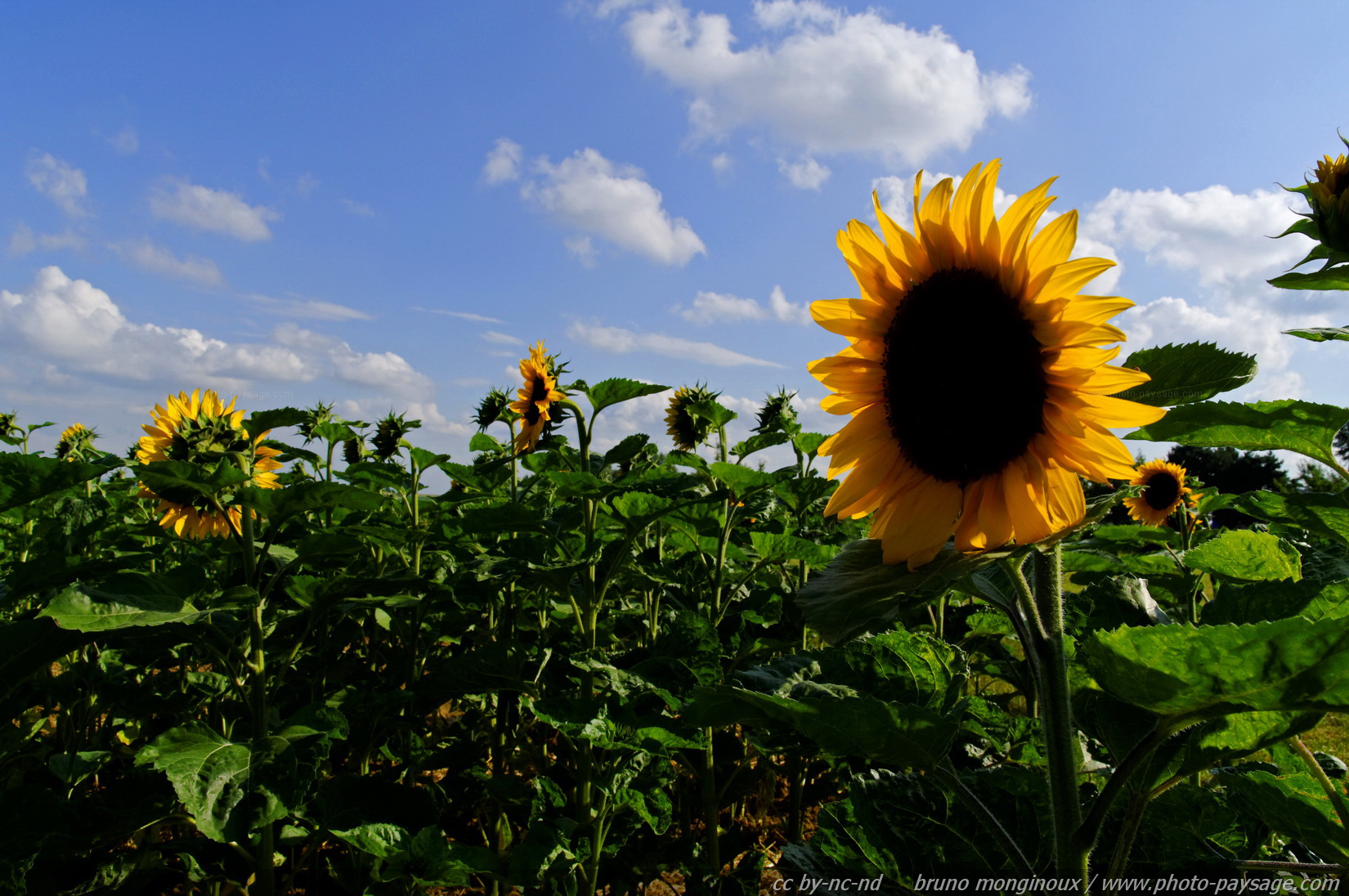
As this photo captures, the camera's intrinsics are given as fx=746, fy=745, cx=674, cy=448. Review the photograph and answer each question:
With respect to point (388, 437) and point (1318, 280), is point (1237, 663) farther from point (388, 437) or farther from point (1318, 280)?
point (388, 437)

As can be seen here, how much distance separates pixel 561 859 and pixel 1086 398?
1674 millimetres

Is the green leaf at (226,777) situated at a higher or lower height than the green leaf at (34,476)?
lower

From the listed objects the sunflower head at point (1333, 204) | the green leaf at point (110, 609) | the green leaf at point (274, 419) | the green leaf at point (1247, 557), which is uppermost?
the sunflower head at point (1333, 204)

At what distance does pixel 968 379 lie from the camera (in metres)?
1.00

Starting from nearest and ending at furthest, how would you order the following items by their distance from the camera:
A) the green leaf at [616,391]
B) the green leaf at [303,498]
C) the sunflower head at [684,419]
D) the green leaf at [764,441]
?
the green leaf at [303,498] < the green leaf at [616,391] < the green leaf at [764,441] < the sunflower head at [684,419]

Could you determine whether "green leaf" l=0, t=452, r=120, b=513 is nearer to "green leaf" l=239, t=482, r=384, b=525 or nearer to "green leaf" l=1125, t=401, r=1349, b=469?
"green leaf" l=239, t=482, r=384, b=525

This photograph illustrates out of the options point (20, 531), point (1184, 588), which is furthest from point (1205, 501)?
point (20, 531)

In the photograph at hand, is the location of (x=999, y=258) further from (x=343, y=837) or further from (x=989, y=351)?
(x=343, y=837)

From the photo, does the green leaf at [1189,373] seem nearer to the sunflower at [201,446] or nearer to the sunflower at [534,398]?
the sunflower at [201,446]

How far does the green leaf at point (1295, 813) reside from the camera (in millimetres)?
1037

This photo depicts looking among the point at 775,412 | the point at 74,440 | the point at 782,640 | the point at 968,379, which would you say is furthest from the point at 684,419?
the point at 74,440

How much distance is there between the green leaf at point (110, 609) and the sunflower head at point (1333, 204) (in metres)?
2.51

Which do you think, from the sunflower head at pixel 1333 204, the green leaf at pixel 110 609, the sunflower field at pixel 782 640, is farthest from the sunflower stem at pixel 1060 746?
the green leaf at pixel 110 609

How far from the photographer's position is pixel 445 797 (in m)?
2.88
